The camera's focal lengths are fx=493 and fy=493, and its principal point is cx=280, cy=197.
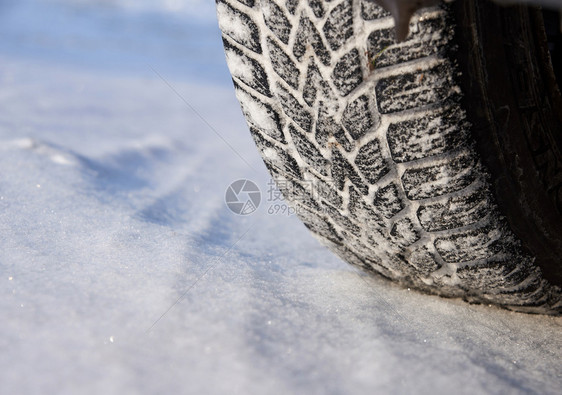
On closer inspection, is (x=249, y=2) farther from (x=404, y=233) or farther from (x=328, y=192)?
(x=404, y=233)

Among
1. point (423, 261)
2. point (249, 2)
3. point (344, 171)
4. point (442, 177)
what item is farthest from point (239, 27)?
point (423, 261)

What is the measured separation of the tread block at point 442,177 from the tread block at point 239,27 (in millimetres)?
296

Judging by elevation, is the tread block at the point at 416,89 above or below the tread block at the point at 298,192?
above

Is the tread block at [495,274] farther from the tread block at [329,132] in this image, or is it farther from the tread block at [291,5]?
the tread block at [291,5]

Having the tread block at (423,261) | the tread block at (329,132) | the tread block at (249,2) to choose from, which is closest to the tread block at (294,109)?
the tread block at (329,132)

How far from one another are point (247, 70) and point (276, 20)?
104 millimetres

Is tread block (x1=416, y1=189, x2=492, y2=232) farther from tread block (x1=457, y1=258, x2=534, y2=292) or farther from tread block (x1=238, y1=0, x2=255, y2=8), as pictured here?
tread block (x1=238, y1=0, x2=255, y2=8)

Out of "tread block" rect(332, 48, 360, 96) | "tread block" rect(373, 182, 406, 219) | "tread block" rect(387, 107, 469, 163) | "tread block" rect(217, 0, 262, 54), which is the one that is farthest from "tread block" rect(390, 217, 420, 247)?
"tread block" rect(217, 0, 262, 54)

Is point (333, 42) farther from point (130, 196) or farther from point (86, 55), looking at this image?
point (86, 55)

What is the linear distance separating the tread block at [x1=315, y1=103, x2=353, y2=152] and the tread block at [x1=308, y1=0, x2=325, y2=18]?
0.12m

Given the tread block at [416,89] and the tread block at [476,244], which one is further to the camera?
the tread block at [476,244]

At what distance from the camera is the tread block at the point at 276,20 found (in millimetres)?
689

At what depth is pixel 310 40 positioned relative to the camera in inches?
26.5

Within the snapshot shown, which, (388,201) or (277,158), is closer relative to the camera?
(388,201)
